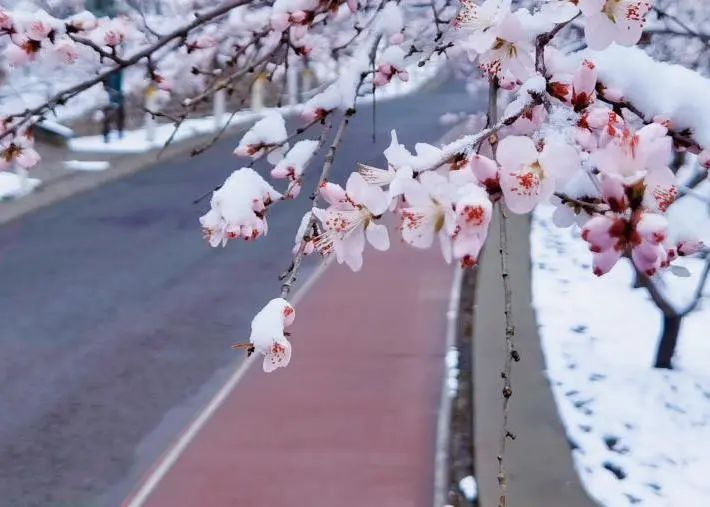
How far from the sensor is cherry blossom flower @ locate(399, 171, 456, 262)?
4.92 feet

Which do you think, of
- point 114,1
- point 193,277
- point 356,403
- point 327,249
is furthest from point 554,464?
point 114,1

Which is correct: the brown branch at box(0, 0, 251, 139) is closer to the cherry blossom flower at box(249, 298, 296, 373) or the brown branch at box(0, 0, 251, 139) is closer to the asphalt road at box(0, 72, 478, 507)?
the cherry blossom flower at box(249, 298, 296, 373)

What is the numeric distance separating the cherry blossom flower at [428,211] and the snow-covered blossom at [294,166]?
1051 millimetres

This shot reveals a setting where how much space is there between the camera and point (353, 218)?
1.70m

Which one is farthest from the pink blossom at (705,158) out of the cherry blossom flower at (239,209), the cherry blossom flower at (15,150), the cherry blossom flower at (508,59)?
the cherry blossom flower at (15,150)

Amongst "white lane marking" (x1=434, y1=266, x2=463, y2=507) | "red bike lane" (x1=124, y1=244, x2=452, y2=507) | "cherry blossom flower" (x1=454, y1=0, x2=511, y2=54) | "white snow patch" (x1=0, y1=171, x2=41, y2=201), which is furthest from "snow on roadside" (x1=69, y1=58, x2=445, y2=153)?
"cherry blossom flower" (x1=454, y1=0, x2=511, y2=54)

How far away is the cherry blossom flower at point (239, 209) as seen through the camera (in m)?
2.29

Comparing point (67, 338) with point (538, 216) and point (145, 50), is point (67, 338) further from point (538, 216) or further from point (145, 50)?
point (538, 216)

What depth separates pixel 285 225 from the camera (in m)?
12.8

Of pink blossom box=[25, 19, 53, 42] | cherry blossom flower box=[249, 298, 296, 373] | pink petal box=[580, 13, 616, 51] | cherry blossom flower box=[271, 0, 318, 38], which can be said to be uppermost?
cherry blossom flower box=[271, 0, 318, 38]

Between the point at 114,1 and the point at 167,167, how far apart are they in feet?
11.5

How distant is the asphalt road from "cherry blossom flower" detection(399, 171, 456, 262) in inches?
172

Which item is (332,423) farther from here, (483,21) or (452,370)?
(483,21)

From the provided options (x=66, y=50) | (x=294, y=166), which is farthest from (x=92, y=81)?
(x=294, y=166)
